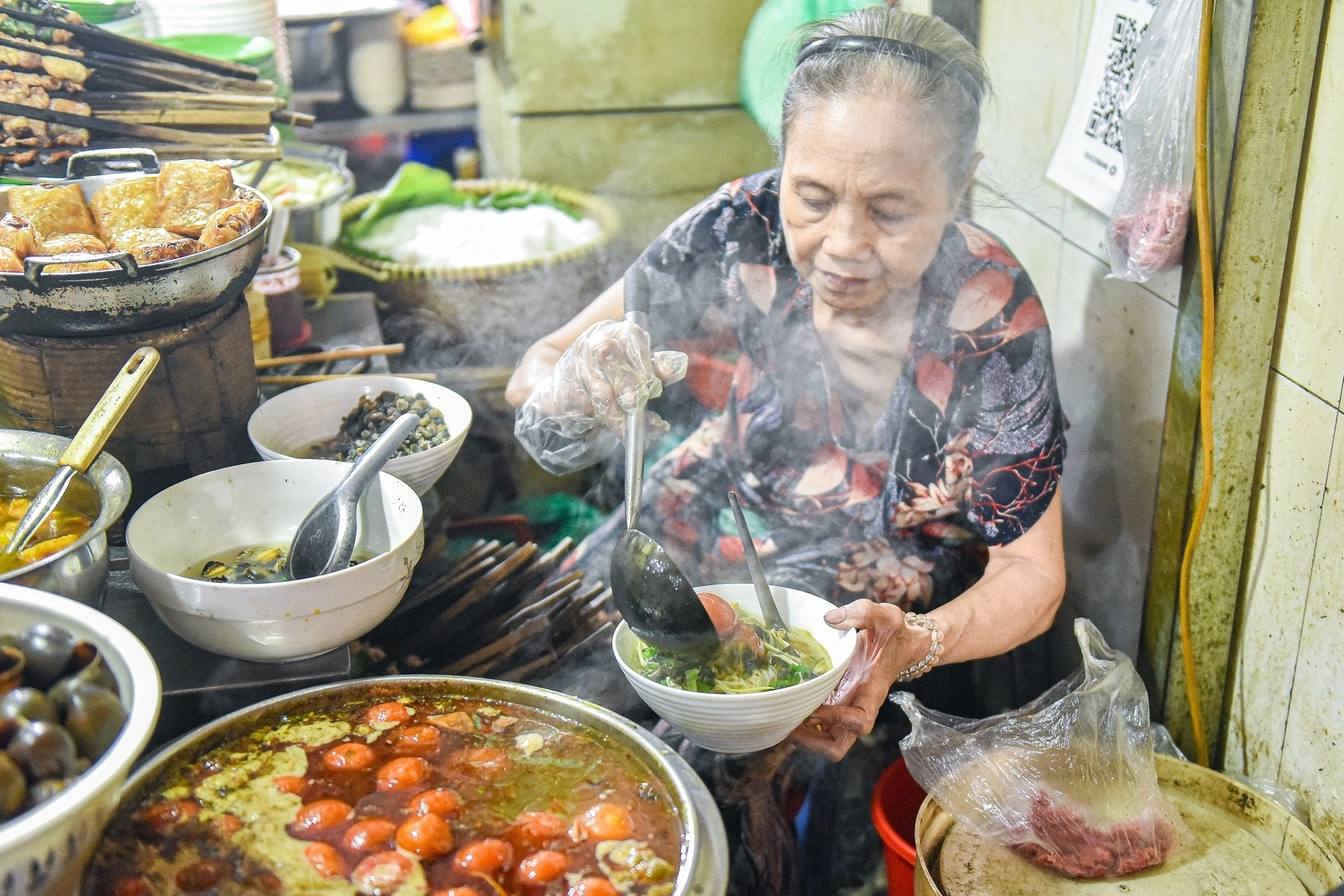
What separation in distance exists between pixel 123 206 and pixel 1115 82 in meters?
2.35

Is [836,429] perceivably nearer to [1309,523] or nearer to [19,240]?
[1309,523]

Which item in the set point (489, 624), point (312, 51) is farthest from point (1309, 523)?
point (312, 51)

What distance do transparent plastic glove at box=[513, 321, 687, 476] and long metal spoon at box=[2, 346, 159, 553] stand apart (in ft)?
3.04

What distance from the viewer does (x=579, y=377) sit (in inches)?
104

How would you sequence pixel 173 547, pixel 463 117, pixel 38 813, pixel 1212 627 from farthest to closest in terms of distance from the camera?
1. pixel 463 117
2. pixel 1212 627
3. pixel 173 547
4. pixel 38 813

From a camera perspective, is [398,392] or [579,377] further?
[398,392]

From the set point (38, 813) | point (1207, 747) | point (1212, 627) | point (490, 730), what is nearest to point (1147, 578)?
point (1212, 627)

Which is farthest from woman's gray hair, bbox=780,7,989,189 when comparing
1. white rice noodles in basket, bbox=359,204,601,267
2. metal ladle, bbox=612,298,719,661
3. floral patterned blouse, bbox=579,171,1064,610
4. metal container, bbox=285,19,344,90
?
metal container, bbox=285,19,344,90

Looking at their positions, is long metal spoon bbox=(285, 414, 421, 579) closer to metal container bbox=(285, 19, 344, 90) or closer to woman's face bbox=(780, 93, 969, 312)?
woman's face bbox=(780, 93, 969, 312)

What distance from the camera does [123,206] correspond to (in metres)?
2.55

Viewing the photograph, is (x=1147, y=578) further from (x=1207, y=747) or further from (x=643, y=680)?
(x=643, y=680)

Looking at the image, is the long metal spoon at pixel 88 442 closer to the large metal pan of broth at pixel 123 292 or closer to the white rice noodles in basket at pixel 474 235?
the large metal pan of broth at pixel 123 292

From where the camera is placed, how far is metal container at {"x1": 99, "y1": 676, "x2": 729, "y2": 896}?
158cm

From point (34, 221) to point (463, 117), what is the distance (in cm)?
486
